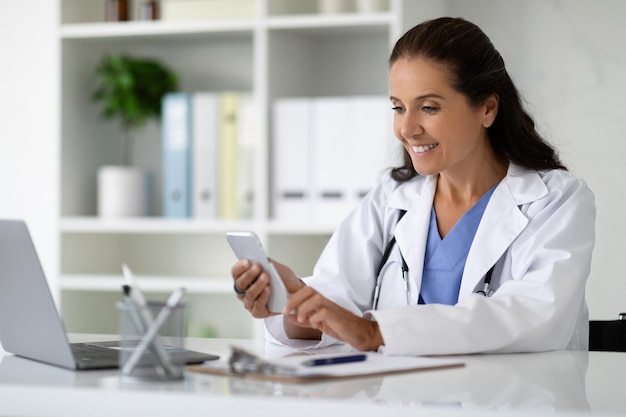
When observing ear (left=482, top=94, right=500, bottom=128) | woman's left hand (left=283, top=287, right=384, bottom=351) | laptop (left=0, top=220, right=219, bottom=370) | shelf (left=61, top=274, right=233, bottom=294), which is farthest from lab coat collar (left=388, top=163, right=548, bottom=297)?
shelf (left=61, top=274, right=233, bottom=294)

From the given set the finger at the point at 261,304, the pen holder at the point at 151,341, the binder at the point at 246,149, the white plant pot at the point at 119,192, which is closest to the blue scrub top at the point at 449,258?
Answer: the finger at the point at 261,304

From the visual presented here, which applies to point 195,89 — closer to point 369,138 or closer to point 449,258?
point 369,138

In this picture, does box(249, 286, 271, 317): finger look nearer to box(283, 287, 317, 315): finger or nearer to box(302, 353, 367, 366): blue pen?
box(283, 287, 317, 315): finger

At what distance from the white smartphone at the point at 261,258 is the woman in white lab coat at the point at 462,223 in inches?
0.8

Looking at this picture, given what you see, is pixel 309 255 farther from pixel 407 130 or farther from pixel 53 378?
pixel 53 378

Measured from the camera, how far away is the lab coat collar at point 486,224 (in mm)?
1966

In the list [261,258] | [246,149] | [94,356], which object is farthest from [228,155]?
[94,356]

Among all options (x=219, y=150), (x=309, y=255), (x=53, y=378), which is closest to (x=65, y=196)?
(x=219, y=150)

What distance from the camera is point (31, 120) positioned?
3316 mm

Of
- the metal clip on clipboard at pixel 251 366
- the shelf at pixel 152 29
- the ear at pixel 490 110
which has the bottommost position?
the metal clip on clipboard at pixel 251 366

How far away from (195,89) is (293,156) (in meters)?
0.61

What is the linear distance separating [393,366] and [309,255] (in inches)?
71.7

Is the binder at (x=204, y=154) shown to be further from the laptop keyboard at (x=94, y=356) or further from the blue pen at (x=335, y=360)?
the blue pen at (x=335, y=360)

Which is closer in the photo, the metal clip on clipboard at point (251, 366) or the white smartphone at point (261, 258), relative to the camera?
the metal clip on clipboard at point (251, 366)
